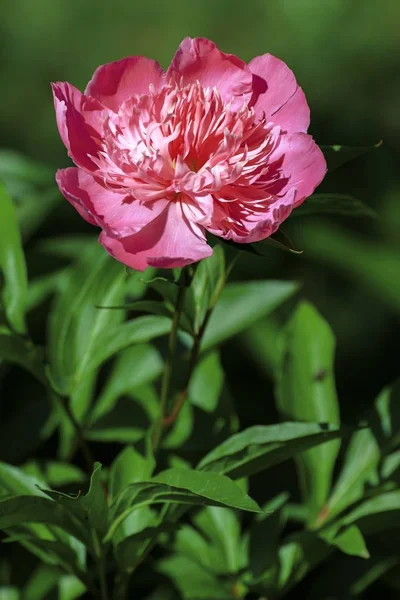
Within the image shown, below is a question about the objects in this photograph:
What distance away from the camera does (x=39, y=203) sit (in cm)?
120

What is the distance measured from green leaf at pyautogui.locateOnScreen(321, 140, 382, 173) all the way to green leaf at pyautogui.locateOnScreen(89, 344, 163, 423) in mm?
400

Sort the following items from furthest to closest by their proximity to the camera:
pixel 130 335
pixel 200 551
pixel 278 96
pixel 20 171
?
pixel 20 171
pixel 200 551
pixel 130 335
pixel 278 96

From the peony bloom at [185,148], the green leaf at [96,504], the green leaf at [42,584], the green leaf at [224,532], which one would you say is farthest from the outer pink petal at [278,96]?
the green leaf at [42,584]

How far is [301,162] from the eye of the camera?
766mm

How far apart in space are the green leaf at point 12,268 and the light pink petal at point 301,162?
1.06 feet

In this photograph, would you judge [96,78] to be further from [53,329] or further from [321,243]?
[321,243]

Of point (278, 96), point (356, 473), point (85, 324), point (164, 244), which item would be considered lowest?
point (356, 473)

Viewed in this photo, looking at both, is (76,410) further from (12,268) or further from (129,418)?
(12,268)

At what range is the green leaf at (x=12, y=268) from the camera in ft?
3.08

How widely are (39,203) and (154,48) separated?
1.71 m

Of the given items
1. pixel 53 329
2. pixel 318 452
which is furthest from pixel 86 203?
pixel 318 452

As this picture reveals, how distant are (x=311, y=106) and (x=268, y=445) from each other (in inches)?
74.8

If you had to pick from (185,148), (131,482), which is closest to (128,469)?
(131,482)

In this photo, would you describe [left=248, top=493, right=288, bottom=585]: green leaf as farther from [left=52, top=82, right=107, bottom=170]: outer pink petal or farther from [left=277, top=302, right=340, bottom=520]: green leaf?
[left=52, top=82, right=107, bottom=170]: outer pink petal
